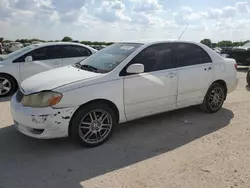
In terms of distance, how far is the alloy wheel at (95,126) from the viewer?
391 centimetres

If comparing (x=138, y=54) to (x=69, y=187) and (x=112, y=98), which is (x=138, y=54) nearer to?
(x=112, y=98)

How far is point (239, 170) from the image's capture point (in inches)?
131

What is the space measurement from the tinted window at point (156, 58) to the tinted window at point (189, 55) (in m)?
0.21

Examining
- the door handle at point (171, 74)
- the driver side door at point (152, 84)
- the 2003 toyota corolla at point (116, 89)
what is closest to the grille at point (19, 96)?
the 2003 toyota corolla at point (116, 89)

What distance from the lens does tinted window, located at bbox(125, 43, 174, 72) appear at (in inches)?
177

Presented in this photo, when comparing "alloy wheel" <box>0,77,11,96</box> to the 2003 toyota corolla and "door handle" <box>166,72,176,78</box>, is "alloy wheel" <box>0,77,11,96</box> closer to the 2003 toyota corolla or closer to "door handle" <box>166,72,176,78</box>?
the 2003 toyota corolla

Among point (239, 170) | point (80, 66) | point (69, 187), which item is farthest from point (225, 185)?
point (80, 66)

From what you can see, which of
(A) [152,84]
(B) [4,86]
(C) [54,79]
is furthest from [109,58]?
(B) [4,86]

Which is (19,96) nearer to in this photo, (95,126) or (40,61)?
(95,126)

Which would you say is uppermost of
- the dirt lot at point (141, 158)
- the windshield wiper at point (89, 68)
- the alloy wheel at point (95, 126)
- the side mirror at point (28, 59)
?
the side mirror at point (28, 59)

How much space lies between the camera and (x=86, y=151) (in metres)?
3.87

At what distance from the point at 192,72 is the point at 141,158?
7.21 ft

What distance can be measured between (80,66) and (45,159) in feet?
6.04

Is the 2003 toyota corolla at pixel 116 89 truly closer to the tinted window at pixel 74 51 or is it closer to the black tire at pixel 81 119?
the black tire at pixel 81 119
